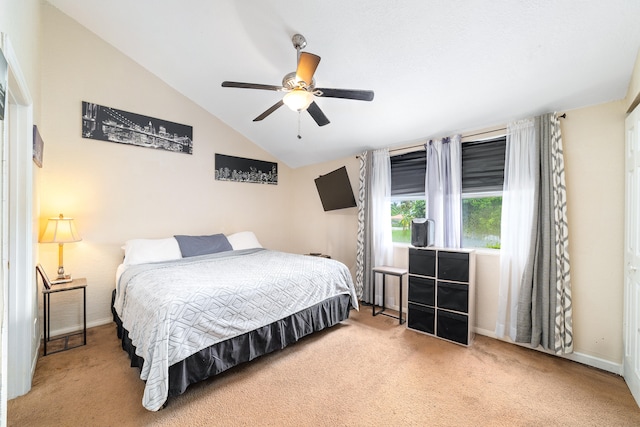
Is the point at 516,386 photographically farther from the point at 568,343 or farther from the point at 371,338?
the point at 371,338

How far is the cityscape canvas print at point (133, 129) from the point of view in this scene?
302cm

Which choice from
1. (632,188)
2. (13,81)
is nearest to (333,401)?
(632,188)

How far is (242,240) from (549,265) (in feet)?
12.0

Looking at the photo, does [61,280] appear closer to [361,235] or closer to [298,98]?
[298,98]

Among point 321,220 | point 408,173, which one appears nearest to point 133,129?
point 321,220

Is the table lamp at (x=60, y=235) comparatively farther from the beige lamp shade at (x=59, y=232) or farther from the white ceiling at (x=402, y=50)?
the white ceiling at (x=402, y=50)

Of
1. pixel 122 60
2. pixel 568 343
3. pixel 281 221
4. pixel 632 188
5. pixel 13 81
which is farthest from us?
pixel 281 221

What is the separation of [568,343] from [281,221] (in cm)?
410

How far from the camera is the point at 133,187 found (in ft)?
10.9

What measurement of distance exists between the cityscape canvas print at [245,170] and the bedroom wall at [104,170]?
0.16 meters

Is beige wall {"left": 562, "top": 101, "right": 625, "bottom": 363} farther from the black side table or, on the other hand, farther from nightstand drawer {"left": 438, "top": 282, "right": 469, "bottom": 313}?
the black side table

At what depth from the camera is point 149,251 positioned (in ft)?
10.1

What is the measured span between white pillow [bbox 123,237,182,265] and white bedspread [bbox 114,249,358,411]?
0.75ft

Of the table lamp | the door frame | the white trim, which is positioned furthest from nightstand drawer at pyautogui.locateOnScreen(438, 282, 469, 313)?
the table lamp
